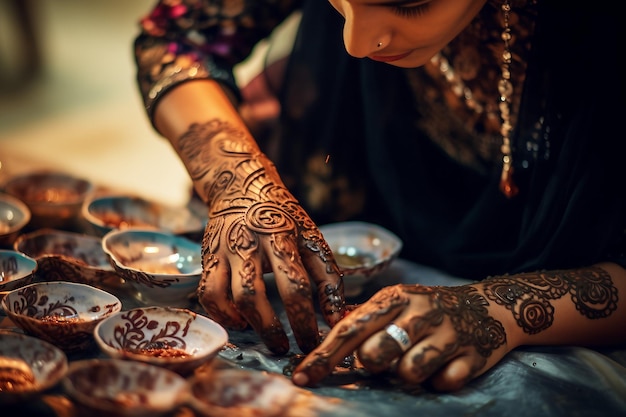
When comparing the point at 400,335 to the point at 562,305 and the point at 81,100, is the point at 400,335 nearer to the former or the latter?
the point at 562,305

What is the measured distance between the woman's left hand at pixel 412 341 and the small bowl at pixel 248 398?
0.14 feet

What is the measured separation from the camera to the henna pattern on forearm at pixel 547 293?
1.14 meters

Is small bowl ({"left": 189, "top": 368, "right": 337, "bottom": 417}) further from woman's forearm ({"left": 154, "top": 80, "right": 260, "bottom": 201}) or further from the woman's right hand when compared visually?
woman's forearm ({"left": 154, "top": 80, "right": 260, "bottom": 201})

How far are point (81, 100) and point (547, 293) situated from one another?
266 cm

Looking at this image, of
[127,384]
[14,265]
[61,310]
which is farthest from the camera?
[14,265]

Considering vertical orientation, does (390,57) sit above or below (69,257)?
above

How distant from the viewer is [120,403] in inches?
35.7

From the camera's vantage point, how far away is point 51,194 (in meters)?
1.67

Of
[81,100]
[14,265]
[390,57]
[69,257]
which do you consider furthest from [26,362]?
[81,100]

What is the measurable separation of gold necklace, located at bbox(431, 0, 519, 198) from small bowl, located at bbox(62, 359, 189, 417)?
699 millimetres

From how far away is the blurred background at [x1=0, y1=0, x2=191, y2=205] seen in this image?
2.81m

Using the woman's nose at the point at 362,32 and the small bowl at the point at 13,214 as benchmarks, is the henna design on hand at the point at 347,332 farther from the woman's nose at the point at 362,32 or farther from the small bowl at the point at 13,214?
the small bowl at the point at 13,214

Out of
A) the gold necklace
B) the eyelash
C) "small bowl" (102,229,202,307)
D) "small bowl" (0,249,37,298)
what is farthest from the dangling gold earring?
"small bowl" (0,249,37,298)

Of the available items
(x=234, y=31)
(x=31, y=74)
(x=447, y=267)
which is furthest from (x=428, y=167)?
(x=31, y=74)
